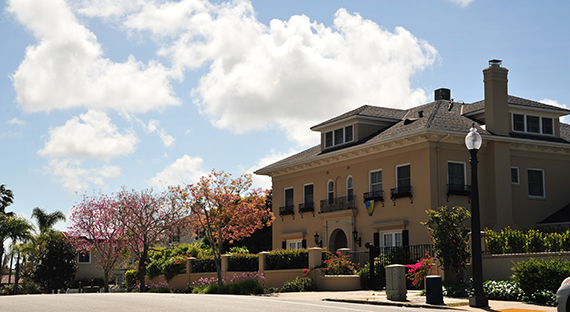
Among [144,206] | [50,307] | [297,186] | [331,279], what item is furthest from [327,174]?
[50,307]

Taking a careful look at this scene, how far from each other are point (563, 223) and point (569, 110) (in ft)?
23.6

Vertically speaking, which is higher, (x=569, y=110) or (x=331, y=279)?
(x=569, y=110)

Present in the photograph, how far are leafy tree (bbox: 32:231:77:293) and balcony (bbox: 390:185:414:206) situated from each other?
34054 millimetres

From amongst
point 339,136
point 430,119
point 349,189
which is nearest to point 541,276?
point 430,119

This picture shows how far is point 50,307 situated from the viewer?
16.4m

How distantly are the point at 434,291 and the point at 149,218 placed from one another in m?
26.3

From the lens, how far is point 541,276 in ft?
58.4

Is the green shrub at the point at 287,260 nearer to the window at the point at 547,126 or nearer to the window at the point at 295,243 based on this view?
the window at the point at 295,243

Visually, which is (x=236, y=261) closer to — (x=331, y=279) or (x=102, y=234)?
(x=331, y=279)

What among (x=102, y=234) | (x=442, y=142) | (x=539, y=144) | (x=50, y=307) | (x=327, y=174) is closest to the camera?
(x=50, y=307)

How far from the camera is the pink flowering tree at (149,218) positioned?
40281 millimetres

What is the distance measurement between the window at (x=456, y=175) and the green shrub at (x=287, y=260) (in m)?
8.09

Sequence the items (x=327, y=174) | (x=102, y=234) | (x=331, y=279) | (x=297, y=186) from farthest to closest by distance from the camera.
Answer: (x=102, y=234) → (x=297, y=186) → (x=327, y=174) → (x=331, y=279)

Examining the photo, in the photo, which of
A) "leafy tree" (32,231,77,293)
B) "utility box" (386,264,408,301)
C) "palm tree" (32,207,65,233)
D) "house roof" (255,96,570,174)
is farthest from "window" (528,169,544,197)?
"palm tree" (32,207,65,233)
